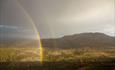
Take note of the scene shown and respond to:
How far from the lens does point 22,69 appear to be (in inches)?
2162

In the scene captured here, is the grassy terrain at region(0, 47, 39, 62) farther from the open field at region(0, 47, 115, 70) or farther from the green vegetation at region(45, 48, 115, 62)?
the green vegetation at region(45, 48, 115, 62)

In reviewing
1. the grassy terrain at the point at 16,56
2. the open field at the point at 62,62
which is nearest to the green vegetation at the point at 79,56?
the open field at the point at 62,62

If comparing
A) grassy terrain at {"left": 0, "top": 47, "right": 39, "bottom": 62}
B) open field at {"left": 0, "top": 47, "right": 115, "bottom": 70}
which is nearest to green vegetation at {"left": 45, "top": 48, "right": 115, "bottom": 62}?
open field at {"left": 0, "top": 47, "right": 115, "bottom": 70}

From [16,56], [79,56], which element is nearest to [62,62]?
[79,56]

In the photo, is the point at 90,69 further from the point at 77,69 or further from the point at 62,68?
the point at 62,68

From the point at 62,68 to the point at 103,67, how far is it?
447 inches

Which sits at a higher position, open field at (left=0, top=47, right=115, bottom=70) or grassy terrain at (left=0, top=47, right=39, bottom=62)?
grassy terrain at (left=0, top=47, right=39, bottom=62)

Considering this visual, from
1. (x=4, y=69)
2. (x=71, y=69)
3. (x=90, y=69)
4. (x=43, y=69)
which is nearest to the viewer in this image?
(x=90, y=69)

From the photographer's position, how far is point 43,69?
179ft

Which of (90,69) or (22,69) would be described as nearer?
(90,69)

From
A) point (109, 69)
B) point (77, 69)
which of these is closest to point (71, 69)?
point (77, 69)

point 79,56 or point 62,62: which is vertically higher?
point 79,56

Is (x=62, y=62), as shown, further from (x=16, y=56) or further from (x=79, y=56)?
(x=16, y=56)

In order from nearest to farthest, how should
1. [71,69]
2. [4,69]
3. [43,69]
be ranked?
[71,69] → [43,69] → [4,69]
